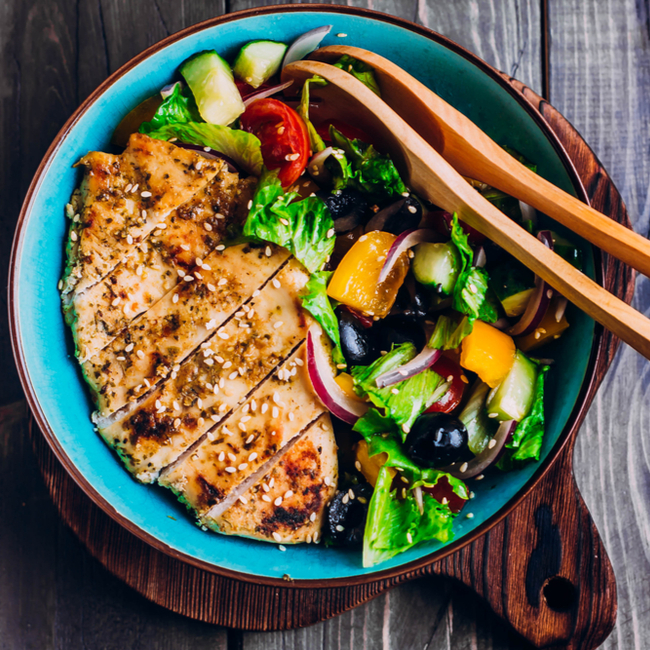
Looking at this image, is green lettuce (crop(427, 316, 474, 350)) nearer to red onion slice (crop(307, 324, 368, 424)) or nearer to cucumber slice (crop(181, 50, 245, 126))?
red onion slice (crop(307, 324, 368, 424))

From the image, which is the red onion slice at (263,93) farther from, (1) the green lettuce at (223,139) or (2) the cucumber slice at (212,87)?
(1) the green lettuce at (223,139)

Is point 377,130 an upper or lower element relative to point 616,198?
upper

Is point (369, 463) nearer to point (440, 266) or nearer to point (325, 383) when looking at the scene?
point (325, 383)

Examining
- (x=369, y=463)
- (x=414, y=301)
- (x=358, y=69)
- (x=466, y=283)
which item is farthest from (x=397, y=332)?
(x=358, y=69)

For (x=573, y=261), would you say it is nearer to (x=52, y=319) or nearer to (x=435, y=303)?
(x=435, y=303)

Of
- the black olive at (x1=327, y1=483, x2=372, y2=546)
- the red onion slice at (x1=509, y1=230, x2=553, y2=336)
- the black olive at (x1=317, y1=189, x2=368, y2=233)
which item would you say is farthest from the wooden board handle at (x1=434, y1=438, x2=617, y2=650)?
the black olive at (x1=317, y1=189, x2=368, y2=233)

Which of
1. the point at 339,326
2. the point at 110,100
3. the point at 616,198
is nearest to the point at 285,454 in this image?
the point at 339,326
